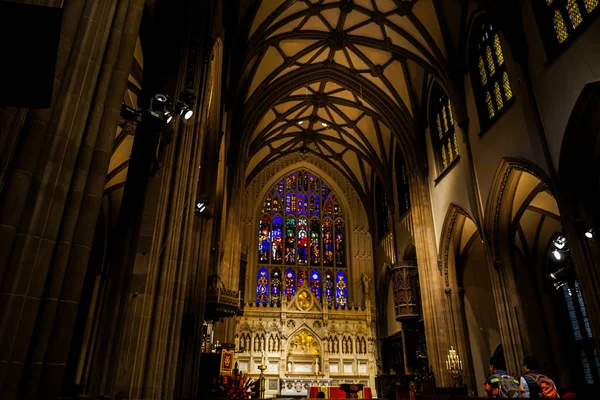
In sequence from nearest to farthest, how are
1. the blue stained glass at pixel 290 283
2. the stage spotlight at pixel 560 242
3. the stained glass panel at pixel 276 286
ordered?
the stage spotlight at pixel 560 242
the stained glass panel at pixel 276 286
the blue stained glass at pixel 290 283

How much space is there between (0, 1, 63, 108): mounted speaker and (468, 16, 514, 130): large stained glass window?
1090 centimetres

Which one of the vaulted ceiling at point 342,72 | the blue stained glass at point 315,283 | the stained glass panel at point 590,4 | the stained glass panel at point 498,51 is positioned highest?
the vaulted ceiling at point 342,72

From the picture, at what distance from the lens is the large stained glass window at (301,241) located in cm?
2206

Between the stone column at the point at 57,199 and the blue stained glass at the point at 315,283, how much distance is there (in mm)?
19487

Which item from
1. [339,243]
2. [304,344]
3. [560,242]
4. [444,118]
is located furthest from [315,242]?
[560,242]

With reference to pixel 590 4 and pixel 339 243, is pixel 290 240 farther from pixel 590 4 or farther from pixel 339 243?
pixel 590 4

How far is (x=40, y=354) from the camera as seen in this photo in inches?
106

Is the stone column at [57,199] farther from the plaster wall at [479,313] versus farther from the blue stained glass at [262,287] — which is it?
the blue stained glass at [262,287]

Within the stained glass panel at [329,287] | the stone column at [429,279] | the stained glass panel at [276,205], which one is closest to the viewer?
the stone column at [429,279]

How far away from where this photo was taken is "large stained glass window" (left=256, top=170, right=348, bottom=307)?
2206 cm

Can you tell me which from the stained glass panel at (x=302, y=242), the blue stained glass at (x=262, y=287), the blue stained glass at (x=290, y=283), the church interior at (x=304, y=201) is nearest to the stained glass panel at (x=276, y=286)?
the church interior at (x=304, y=201)

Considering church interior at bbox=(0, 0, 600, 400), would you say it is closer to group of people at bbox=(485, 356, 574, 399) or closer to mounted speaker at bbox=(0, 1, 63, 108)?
mounted speaker at bbox=(0, 1, 63, 108)

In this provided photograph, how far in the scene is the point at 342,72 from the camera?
17.8 meters

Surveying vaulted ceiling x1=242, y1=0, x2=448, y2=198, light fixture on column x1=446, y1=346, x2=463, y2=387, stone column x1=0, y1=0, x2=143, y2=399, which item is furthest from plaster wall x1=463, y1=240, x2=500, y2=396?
stone column x1=0, y1=0, x2=143, y2=399
